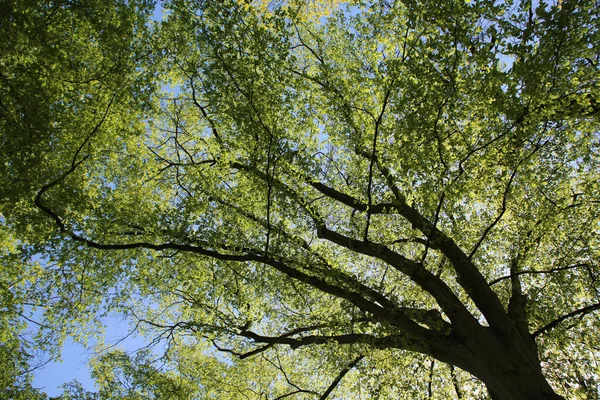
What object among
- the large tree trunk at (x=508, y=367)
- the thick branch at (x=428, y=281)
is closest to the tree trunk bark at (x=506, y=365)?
the large tree trunk at (x=508, y=367)

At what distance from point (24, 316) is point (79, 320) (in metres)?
1.23

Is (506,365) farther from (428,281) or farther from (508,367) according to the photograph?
(428,281)

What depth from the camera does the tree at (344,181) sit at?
21.3 ft

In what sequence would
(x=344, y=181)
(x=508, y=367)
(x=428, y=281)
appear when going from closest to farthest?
(x=508, y=367)
(x=428, y=281)
(x=344, y=181)

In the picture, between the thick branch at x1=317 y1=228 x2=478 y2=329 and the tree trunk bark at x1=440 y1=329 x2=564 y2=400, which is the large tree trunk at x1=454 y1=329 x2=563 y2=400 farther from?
the thick branch at x1=317 y1=228 x2=478 y2=329

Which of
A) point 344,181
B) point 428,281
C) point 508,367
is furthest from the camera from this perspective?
point 344,181

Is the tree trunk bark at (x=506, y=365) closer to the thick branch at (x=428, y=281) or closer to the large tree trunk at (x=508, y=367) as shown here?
the large tree trunk at (x=508, y=367)

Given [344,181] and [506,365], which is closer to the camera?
[506,365]

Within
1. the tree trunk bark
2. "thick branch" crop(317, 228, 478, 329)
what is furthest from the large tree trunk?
"thick branch" crop(317, 228, 478, 329)

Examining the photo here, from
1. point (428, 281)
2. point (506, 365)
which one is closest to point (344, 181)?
point (428, 281)

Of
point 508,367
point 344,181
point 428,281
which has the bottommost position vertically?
point 508,367

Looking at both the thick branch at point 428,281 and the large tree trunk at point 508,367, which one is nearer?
the large tree trunk at point 508,367

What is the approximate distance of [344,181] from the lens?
11.1 metres

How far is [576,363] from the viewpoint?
934 cm
